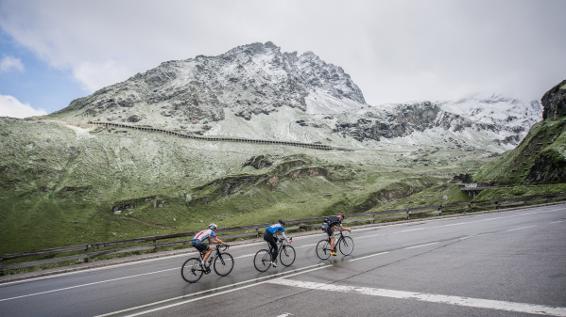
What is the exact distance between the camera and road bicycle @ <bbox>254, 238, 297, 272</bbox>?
1438 centimetres

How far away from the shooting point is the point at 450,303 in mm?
8062

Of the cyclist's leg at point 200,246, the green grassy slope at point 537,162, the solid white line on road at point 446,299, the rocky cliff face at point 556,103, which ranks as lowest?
the solid white line on road at point 446,299

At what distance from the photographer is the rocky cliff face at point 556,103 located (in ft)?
255

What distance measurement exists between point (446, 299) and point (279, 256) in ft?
27.0

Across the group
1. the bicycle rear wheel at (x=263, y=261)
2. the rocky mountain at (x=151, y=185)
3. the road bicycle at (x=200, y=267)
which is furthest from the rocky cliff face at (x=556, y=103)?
the road bicycle at (x=200, y=267)

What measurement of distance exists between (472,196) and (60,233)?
97.1 meters

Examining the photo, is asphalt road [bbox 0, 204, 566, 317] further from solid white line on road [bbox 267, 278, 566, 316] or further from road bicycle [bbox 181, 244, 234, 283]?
road bicycle [bbox 181, 244, 234, 283]

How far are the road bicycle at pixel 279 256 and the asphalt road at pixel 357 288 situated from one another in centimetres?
35

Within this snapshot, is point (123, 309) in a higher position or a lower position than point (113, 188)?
lower

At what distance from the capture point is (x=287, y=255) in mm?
15203

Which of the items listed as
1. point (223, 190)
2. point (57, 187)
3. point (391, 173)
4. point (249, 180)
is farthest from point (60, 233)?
point (391, 173)

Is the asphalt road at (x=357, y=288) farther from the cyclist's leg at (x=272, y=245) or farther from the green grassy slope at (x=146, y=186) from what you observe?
the green grassy slope at (x=146, y=186)

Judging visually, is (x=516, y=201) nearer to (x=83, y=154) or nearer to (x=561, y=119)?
(x=561, y=119)

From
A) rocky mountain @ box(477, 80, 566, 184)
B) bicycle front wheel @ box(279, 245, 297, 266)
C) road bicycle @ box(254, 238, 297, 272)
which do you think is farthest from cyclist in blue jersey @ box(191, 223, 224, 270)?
rocky mountain @ box(477, 80, 566, 184)
